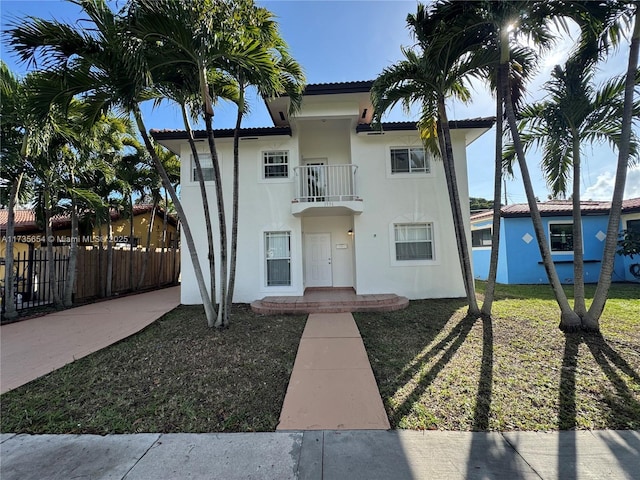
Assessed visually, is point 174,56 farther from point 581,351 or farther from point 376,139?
point 581,351

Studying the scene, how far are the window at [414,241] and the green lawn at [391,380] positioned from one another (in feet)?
11.5

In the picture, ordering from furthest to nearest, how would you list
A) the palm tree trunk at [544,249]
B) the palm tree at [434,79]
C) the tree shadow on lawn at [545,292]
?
1. the tree shadow on lawn at [545,292]
2. the palm tree at [434,79]
3. the palm tree trunk at [544,249]

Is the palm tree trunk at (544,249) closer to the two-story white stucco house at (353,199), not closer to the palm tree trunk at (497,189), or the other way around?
the palm tree trunk at (497,189)

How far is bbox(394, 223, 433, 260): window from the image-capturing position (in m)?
10.1

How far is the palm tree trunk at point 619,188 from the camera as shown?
5410 millimetres

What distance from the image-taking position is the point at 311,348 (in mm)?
5605

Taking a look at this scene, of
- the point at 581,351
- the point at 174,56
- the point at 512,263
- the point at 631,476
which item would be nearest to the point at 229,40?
the point at 174,56

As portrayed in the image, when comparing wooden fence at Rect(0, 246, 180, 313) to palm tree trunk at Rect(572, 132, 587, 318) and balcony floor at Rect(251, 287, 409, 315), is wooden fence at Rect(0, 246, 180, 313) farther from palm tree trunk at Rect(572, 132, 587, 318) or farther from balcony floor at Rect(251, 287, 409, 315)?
palm tree trunk at Rect(572, 132, 587, 318)

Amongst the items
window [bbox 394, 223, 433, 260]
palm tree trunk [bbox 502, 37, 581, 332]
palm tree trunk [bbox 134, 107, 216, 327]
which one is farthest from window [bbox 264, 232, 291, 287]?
palm tree trunk [bbox 502, 37, 581, 332]

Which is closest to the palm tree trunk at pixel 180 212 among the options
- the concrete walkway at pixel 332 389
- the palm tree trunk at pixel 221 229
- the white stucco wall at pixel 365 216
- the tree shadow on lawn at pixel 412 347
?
the palm tree trunk at pixel 221 229

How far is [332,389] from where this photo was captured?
407 cm

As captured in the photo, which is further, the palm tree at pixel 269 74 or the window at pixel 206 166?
the window at pixel 206 166

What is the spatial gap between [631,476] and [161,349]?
264 inches

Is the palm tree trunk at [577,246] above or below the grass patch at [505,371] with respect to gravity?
above
